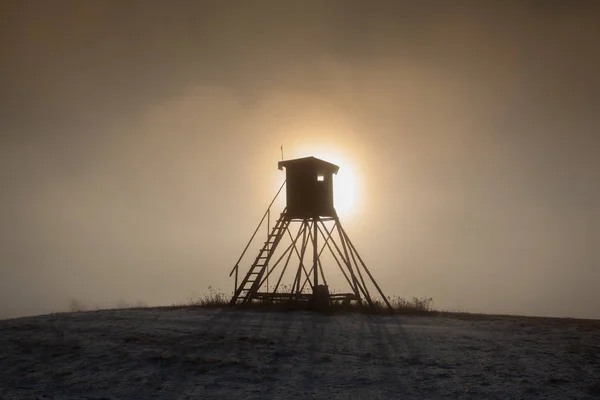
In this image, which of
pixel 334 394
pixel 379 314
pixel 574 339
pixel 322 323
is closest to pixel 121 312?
pixel 322 323

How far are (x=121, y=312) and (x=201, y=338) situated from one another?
7.22 metres

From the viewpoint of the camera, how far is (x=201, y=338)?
1483cm

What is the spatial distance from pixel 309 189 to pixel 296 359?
1322 cm

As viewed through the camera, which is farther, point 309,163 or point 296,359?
point 309,163

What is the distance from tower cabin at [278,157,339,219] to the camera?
81.7ft

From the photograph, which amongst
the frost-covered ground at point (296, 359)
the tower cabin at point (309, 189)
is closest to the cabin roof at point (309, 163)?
the tower cabin at point (309, 189)

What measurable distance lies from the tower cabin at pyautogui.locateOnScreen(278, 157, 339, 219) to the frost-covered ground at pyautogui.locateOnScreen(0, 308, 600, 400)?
7.85 meters

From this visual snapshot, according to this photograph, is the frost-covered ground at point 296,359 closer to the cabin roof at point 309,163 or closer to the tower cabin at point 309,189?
the tower cabin at point 309,189

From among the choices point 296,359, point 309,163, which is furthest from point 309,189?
point 296,359

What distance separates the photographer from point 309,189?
Result: 82.2ft

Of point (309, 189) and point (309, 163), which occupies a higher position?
point (309, 163)

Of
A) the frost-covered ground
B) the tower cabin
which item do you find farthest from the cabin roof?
the frost-covered ground

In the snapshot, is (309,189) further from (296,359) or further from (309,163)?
(296,359)

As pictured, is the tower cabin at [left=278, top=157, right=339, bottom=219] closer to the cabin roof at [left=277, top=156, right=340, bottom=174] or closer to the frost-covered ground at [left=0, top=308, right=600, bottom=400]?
the cabin roof at [left=277, top=156, right=340, bottom=174]
